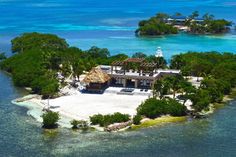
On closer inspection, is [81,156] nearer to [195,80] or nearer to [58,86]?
[58,86]

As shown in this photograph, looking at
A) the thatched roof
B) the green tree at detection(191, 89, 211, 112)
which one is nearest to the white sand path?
the thatched roof

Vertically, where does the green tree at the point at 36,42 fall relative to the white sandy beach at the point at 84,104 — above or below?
above

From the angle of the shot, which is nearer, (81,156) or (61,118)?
(81,156)

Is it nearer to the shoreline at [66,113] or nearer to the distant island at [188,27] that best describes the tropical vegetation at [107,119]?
the shoreline at [66,113]

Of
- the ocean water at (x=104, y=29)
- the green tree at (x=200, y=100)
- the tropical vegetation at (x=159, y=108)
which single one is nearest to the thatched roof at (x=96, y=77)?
the tropical vegetation at (x=159, y=108)

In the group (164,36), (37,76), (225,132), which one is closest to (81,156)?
(225,132)

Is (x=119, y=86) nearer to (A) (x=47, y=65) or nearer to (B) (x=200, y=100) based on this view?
(A) (x=47, y=65)
